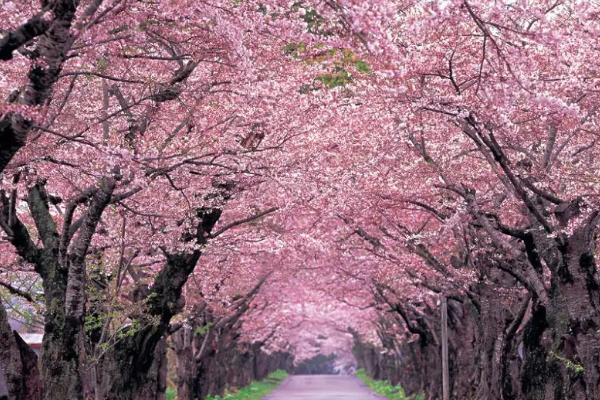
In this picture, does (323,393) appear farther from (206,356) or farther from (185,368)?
(185,368)

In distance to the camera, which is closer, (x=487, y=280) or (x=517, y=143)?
(x=517, y=143)

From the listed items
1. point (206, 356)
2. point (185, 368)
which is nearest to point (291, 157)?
point (185, 368)

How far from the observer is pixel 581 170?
52.5ft

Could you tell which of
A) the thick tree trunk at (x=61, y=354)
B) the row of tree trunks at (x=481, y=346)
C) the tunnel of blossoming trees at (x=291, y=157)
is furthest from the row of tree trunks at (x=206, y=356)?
the thick tree trunk at (x=61, y=354)

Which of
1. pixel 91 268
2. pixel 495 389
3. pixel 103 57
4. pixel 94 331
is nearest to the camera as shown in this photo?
pixel 103 57

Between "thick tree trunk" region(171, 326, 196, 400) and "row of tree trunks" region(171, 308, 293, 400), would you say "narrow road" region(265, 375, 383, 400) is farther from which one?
"thick tree trunk" region(171, 326, 196, 400)

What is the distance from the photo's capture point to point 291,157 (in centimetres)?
2070

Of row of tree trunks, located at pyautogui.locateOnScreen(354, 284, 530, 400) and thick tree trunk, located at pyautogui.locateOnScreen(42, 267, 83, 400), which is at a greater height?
row of tree trunks, located at pyautogui.locateOnScreen(354, 284, 530, 400)

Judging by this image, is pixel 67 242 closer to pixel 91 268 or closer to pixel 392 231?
pixel 91 268

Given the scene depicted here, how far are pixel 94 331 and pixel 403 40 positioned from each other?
11003 millimetres

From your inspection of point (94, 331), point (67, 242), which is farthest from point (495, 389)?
point (67, 242)

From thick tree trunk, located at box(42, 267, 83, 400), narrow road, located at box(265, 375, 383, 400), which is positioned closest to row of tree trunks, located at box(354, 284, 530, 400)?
narrow road, located at box(265, 375, 383, 400)

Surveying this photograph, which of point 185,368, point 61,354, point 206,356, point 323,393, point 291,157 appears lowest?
point 61,354

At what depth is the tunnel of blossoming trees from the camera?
11047 millimetres
